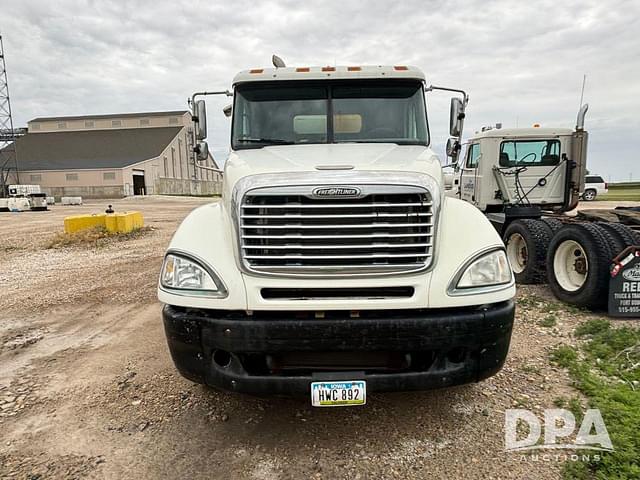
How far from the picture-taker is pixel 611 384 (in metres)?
3.45

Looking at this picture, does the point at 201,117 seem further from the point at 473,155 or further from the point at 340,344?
the point at 473,155

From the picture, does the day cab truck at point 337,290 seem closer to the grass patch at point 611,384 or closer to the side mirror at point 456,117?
the grass patch at point 611,384

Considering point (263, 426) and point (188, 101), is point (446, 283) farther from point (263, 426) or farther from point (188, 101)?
point (188, 101)

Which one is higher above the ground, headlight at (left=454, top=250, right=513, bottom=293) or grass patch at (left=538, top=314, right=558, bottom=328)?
headlight at (left=454, top=250, right=513, bottom=293)

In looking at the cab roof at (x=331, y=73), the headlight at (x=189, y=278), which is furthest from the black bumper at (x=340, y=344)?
the cab roof at (x=331, y=73)

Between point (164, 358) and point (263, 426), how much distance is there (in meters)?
1.58

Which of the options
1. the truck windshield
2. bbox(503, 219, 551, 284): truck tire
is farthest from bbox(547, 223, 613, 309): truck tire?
the truck windshield

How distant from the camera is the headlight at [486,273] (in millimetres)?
2662

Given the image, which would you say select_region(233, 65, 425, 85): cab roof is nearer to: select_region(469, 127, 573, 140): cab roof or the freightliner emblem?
the freightliner emblem

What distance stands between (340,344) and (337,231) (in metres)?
0.69

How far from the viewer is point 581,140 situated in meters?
8.48

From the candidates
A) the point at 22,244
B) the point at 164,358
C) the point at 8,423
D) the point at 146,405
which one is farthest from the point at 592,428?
the point at 22,244

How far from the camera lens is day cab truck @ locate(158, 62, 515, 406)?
99.6 inches

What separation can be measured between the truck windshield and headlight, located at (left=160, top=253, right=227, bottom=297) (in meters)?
1.64
